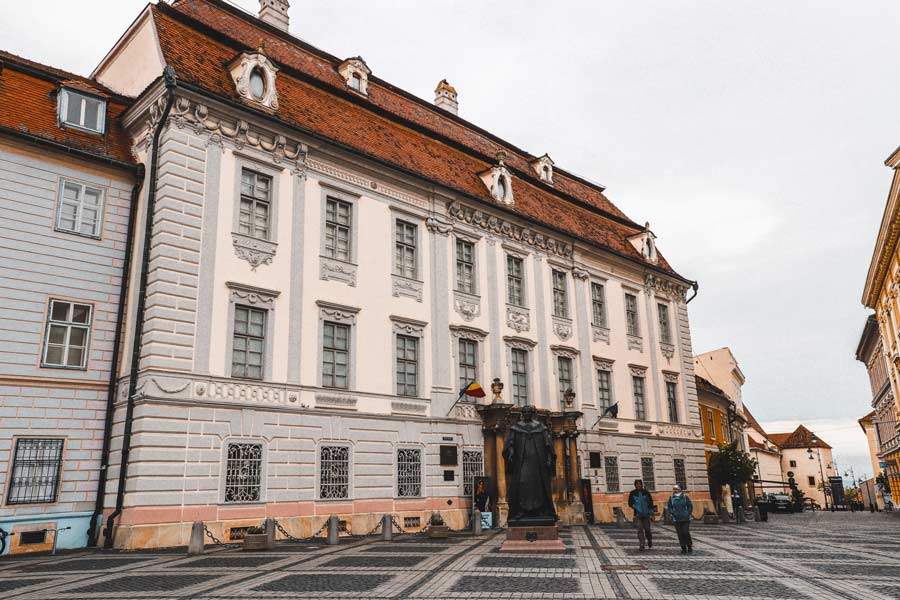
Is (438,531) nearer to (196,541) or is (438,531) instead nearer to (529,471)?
(529,471)

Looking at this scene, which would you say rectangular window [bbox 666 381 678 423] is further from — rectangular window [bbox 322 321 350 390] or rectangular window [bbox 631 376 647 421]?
rectangular window [bbox 322 321 350 390]

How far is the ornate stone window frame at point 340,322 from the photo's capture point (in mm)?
21453

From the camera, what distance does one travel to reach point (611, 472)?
31062mm

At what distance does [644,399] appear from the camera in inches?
1348

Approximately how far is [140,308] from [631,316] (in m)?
23.4

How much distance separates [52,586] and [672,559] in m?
11.6

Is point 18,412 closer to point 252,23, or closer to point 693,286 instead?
point 252,23

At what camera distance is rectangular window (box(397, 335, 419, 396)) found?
2386 centimetres

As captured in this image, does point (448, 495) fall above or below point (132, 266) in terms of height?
below

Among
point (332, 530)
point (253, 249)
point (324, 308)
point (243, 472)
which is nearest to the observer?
point (332, 530)

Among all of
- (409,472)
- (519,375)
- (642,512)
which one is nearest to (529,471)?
(642,512)

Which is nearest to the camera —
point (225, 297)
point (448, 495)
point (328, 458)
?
point (225, 297)

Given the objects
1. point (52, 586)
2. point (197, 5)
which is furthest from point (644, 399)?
point (52, 586)

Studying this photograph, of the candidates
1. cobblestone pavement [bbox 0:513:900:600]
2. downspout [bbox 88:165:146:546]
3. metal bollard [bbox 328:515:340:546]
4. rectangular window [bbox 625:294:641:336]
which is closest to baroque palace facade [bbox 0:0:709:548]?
downspout [bbox 88:165:146:546]
